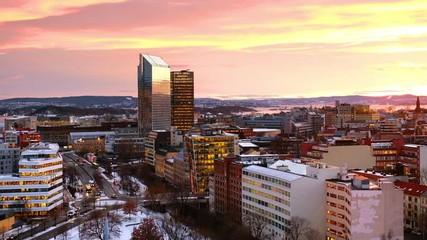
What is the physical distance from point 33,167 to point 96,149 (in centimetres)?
9802

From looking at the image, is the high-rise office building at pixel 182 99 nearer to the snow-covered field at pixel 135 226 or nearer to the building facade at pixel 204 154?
the building facade at pixel 204 154

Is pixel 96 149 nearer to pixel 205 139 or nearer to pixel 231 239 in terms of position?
pixel 205 139

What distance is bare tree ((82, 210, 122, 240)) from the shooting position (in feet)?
190

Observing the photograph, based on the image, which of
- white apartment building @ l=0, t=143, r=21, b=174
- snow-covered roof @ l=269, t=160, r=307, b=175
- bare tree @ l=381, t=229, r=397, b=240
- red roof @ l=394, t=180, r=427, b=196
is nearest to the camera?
bare tree @ l=381, t=229, r=397, b=240

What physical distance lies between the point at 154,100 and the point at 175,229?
134094 mm

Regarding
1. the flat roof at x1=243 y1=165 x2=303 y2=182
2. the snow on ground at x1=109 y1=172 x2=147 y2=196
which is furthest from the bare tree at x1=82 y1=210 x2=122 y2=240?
the snow on ground at x1=109 y1=172 x2=147 y2=196

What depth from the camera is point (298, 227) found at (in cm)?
5381

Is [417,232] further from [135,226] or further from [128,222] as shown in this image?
[128,222]

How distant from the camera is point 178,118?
19400 cm

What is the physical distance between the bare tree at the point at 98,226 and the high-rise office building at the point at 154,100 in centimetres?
11798

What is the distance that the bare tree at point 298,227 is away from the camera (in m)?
53.6

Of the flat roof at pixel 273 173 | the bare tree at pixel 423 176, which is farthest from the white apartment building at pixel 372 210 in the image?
the bare tree at pixel 423 176

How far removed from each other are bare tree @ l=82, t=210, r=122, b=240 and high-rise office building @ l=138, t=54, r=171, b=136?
387 ft

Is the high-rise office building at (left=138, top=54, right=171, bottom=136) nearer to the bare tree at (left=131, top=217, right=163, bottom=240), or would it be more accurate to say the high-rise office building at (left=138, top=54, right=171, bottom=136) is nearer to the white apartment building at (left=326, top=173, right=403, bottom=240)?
the bare tree at (left=131, top=217, right=163, bottom=240)
